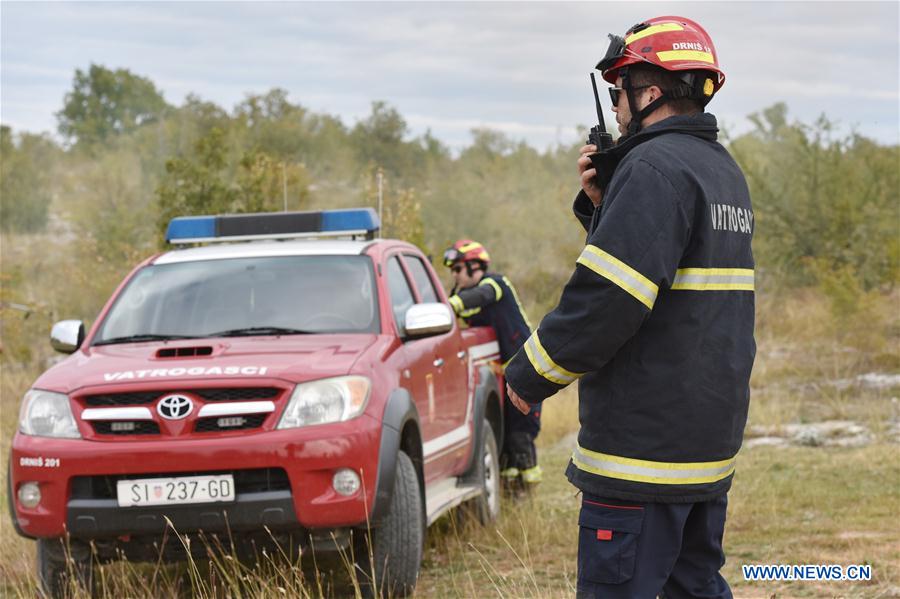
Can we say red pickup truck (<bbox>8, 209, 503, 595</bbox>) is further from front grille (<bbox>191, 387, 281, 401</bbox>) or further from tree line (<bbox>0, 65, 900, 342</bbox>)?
tree line (<bbox>0, 65, 900, 342</bbox>)

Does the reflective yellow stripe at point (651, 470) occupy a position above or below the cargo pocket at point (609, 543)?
above

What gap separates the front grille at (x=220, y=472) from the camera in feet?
18.3

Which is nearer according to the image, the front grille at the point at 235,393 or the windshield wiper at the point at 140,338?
the front grille at the point at 235,393

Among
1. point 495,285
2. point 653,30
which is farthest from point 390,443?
point 495,285

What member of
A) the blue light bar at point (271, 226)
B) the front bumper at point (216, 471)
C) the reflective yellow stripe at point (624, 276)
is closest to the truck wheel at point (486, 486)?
the blue light bar at point (271, 226)

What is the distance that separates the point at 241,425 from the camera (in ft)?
18.5

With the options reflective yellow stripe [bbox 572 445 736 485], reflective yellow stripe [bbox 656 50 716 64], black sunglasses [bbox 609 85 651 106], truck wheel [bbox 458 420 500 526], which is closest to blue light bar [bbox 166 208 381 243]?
truck wheel [bbox 458 420 500 526]

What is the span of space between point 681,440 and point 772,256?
18.4 m

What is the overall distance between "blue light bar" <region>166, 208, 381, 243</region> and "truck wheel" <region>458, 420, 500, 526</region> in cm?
155

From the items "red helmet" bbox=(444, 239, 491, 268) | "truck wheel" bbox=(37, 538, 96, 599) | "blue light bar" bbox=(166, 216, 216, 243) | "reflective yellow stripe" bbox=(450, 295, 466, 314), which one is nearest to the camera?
"truck wheel" bbox=(37, 538, 96, 599)

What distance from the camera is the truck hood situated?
18.8 ft

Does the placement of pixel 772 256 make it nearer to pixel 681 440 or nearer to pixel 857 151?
pixel 857 151

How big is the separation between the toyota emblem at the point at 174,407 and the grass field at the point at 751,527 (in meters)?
0.68

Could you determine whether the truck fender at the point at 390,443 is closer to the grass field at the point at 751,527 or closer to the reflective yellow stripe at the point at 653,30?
the grass field at the point at 751,527
